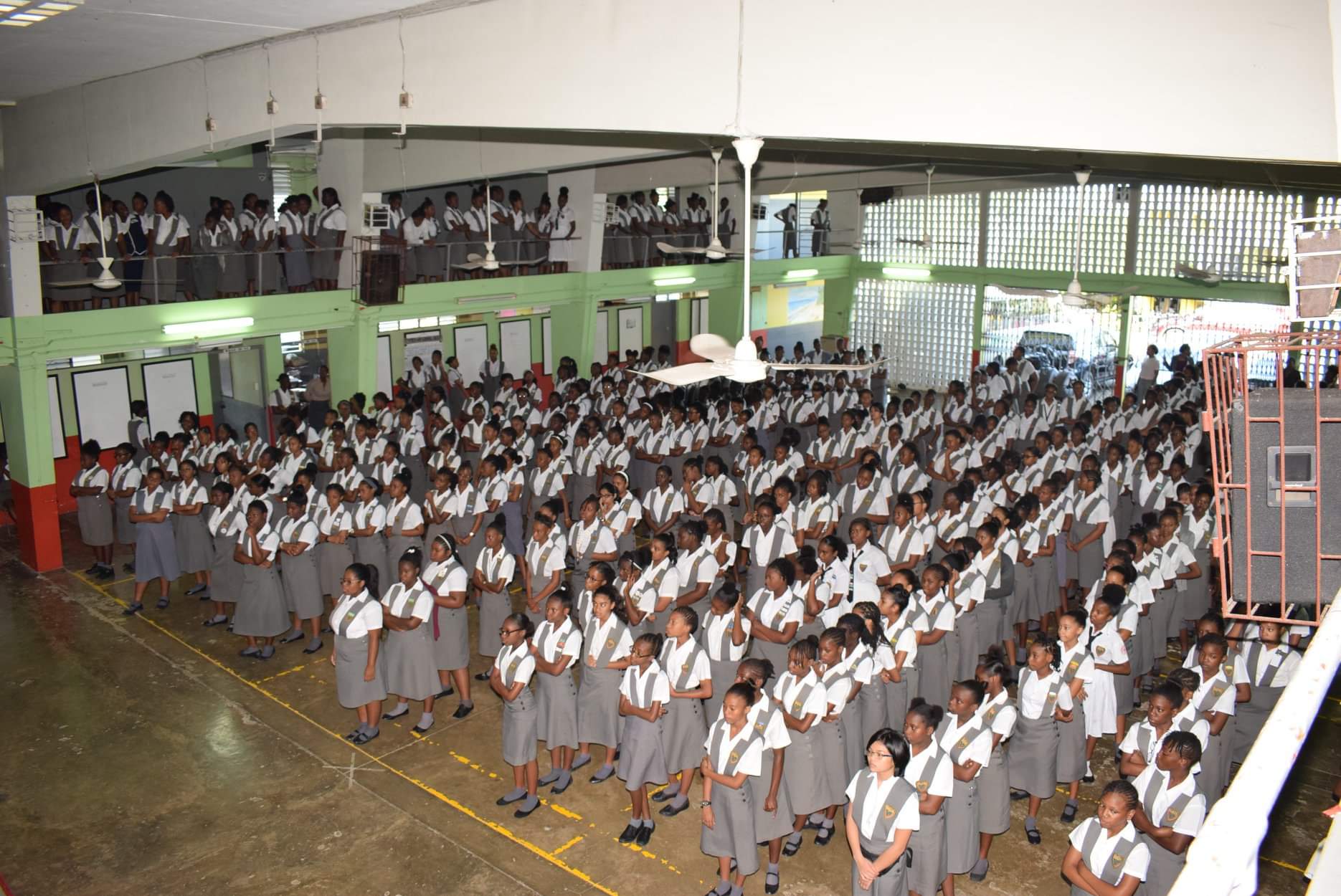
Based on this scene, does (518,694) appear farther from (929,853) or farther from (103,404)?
(103,404)

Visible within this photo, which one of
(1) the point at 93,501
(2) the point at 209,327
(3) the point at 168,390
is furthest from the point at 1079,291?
(3) the point at 168,390

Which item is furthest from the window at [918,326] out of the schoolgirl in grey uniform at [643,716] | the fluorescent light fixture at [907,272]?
the schoolgirl in grey uniform at [643,716]

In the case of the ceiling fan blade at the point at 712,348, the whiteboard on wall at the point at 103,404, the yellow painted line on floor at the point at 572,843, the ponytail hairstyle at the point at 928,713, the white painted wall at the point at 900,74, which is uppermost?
the white painted wall at the point at 900,74

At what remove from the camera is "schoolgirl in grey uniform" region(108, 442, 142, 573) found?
10414 millimetres

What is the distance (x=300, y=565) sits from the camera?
8766 millimetres

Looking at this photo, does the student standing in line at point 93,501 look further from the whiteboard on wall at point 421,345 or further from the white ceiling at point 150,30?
the whiteboard on wall at point 421,345

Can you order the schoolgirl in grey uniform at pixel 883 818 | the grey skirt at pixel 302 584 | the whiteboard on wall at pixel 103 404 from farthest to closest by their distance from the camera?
the whiteboard on wall at pixel 103 404
the grey skirt at pixel 302 584
the schoolgirl in grey uniform at pixel 883 818

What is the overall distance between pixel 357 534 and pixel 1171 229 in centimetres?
1433

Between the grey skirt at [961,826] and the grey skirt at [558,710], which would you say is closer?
the grey skirt at [961,826]

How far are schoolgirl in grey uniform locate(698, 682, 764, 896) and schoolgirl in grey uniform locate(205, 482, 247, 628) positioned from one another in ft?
17.5

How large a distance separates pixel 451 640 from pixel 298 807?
5.09ft

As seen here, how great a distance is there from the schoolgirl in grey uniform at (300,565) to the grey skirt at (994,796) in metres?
5.65

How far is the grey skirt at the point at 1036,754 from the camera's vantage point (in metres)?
6.06

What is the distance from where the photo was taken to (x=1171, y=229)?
1723cm
